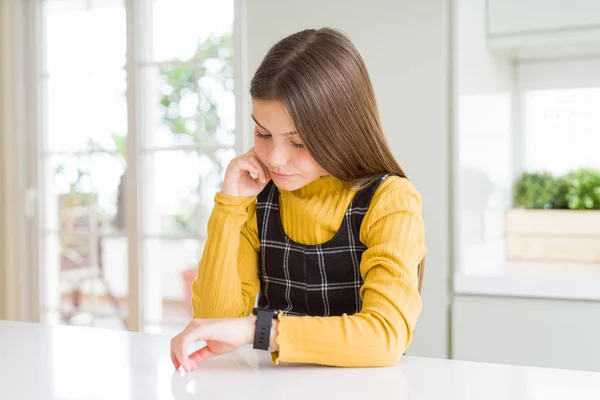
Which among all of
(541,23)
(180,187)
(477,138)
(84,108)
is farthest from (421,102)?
(84,108)

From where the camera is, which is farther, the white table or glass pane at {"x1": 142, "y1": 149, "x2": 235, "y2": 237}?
glass pane at {"x1": 142, "y1": 149, "x2": 235, "y2": 237}

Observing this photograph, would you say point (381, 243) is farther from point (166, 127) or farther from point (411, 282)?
point (166, 127)

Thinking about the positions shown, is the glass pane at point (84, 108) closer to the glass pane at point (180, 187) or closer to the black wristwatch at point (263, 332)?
the glass pane at point (180, 187)

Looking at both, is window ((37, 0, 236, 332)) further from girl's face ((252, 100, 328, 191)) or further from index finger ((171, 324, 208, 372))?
index finger ((171, 324, 208, 372))

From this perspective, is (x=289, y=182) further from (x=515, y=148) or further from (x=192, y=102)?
(x=192, y=102)

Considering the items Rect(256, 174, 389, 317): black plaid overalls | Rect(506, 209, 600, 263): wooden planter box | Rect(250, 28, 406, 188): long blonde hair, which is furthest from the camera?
Rect(506, 209, 600, 263): wooden planter box

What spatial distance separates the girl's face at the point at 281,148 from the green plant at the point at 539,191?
1653 millimetres

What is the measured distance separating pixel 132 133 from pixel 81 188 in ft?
2.02

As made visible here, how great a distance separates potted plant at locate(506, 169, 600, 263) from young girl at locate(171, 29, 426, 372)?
4.69 ft

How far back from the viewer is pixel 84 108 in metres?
3.46

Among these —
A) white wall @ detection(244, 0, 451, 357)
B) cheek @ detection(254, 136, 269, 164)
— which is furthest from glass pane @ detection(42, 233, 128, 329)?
cheek @ detection(254, 136, 269, 164)

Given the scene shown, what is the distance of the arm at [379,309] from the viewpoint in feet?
3.31

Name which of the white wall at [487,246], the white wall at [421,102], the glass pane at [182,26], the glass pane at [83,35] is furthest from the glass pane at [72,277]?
the white wall at [487,246]

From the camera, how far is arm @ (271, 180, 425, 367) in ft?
3.31
